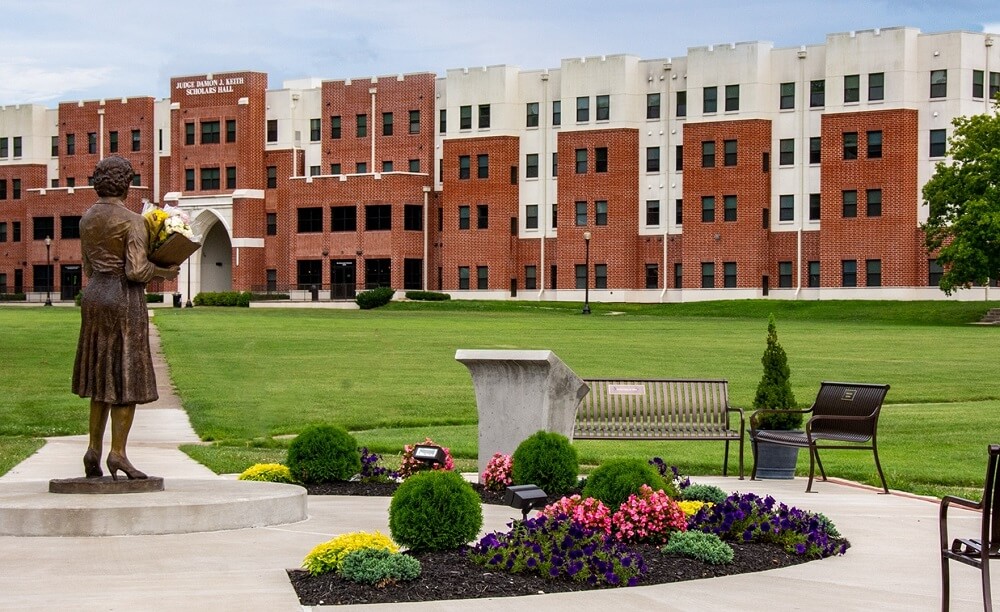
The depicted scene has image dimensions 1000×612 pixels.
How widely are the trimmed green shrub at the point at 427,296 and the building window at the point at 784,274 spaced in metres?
19.3

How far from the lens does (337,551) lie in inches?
401

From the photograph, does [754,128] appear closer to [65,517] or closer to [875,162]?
[875,162]

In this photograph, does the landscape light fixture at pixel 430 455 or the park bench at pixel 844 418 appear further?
the park bench at pixel 844 418

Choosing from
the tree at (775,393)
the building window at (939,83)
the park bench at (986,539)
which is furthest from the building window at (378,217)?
the park bench at (986,539)

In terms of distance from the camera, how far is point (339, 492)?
1547 centimetres

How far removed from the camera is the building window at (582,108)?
294 ft

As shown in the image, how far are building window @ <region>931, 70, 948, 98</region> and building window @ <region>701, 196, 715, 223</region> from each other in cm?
1309

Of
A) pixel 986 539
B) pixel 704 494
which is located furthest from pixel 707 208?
pixel 986 539

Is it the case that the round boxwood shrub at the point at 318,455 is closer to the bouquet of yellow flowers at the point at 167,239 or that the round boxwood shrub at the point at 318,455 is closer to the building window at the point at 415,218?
the bouquet of yellow flowers at the point at 167,239

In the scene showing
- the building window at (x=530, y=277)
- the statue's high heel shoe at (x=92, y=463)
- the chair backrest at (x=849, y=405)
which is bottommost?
the statue's high heel shoe at (x=92, y=463)

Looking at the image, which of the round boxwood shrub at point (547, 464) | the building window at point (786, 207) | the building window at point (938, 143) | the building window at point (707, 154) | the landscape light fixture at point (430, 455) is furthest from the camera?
the building window at point (707, 154)

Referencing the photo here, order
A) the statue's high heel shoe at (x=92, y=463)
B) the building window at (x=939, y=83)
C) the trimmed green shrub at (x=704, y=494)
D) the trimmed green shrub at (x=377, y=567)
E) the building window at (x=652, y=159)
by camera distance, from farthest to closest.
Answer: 1. the building window at (x=652, y=159)
2. the building window at (x=939, y=83)
3. the trimmed green shrub at (x=704, y=494)
4. the statue's high heel shoe at (x=92, y=463)
5. the trimmed green shrub at (x=377, y=567)

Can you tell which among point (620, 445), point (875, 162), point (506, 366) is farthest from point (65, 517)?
point (875, 162)

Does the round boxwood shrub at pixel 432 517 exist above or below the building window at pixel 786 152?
below
